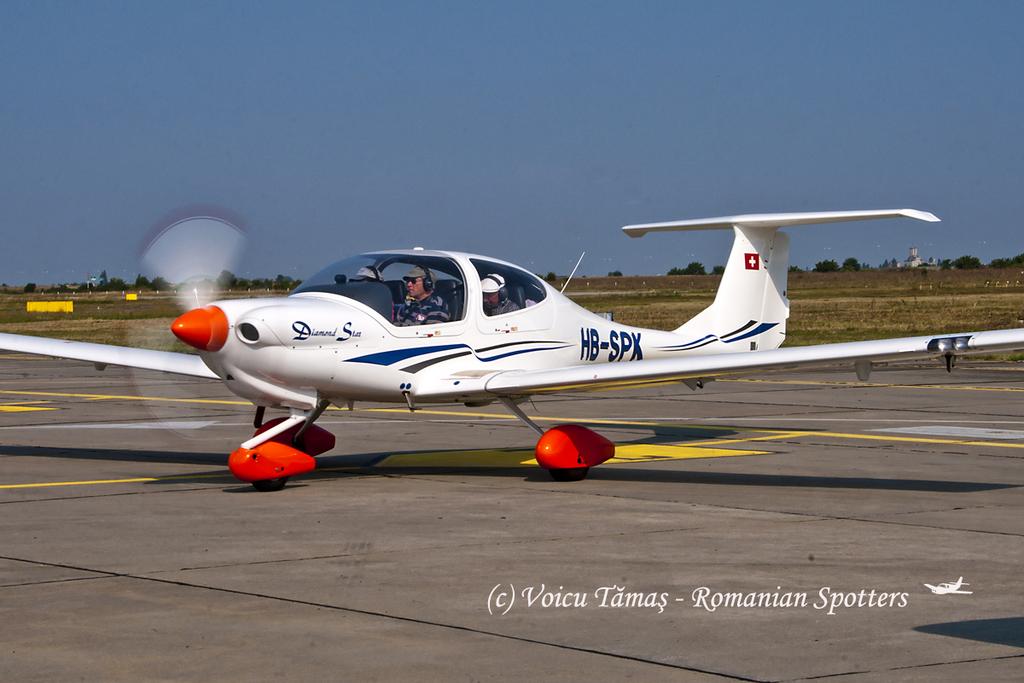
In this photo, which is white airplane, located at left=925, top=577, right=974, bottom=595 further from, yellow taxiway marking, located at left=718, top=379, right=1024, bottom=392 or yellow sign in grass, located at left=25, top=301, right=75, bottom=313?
yellow sign in grass, located at left=25, top=301, right=75, bottom=313

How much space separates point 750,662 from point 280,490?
7.14 meters

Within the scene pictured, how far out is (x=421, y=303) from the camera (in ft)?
43.9

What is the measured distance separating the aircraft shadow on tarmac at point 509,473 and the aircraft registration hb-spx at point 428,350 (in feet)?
1.81

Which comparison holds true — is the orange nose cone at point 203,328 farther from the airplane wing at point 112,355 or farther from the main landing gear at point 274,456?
the airplane wing at point 112,355

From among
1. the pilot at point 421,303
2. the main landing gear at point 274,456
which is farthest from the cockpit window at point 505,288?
the main landing gear at point 274,456

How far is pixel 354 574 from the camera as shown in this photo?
8.57 metres

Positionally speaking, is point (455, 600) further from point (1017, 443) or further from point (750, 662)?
point (1017, 443)

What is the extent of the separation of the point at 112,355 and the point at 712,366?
22.6 feet

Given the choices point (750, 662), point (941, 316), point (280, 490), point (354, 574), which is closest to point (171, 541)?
point (354, 574)

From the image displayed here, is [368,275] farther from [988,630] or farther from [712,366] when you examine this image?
[988,630]

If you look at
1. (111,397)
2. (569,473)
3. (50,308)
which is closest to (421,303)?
(569,473)

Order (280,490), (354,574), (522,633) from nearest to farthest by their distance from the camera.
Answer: (522,633) → (354,574) → (280,490)

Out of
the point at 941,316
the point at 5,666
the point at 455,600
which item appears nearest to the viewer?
the point at 5,666

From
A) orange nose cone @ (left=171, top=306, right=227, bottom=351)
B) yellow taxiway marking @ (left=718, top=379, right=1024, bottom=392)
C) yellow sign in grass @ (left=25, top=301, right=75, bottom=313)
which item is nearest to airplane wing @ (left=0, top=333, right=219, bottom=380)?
orange nose cone @ (left=171, top=306, right=227, bottom=351)
